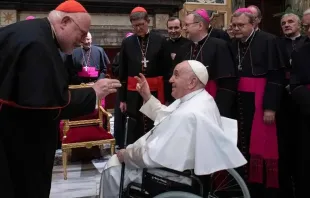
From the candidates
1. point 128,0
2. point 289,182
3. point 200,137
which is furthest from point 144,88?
point 128,0

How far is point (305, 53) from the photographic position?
3.13 metres

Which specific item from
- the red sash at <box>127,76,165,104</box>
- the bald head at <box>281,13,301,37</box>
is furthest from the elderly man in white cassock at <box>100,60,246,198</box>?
the bald head at <box>281,13,301,37</box>

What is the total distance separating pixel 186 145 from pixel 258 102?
123 cm

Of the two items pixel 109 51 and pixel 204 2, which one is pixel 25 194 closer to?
pixel 109 51

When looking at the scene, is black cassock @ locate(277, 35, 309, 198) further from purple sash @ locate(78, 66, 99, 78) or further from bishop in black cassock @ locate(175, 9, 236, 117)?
purple sash @ locate(78, 66, 99, 78)

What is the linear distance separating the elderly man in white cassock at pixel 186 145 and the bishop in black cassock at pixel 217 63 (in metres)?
0.67

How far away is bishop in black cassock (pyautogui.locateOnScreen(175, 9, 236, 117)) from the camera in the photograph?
10.8ft

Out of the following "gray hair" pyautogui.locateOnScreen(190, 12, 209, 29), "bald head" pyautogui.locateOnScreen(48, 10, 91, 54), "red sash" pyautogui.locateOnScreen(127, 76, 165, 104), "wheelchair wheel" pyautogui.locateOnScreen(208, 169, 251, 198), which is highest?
"gray hair" pyautogui.locateOnScreen(190, 12, 209, 29)

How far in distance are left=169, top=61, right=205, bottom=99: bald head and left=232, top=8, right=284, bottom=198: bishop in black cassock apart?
2.76 feet

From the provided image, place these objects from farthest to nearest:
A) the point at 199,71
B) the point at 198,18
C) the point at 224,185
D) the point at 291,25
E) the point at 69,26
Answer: the point at 291,25, the point at 198,18, the point at 224,185, the point at 199,71, the point at 69,26

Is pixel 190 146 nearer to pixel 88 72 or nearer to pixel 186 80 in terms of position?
pixel 186 80

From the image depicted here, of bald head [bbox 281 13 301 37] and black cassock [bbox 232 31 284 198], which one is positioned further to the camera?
bald head [bbox 281 13 301 37]

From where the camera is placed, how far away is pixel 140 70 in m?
4.23

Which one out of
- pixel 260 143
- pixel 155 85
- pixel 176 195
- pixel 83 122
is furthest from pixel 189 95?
pixel 83 122
